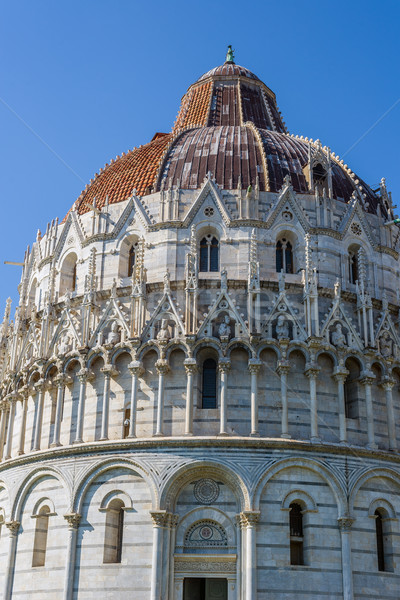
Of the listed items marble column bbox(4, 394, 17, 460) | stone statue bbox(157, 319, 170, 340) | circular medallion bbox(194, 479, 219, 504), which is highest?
stone statue bbox(157, 319, 170, 340)

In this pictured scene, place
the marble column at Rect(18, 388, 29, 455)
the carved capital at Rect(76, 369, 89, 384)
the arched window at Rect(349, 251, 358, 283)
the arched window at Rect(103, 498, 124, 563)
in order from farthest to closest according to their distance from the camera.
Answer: the arched window at Rect(349, 251, 358, 283), the marble column at Rect(18, 388, 29, 455), the carved capital at Rect(76, 369, 89, 384), the arched window at Rect(103, 498, 124, 563)

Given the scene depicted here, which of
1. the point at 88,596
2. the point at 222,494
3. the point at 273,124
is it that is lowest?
the point at 88,596

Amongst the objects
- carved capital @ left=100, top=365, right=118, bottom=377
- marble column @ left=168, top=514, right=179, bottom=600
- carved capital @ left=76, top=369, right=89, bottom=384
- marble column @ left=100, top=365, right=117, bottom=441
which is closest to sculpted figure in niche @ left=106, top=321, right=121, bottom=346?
carved capital @ left=100, top=365, right=118, bottom=377

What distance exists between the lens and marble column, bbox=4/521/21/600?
28.4 meters

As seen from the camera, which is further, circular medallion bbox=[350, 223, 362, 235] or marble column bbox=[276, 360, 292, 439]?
circular medallion bbox=[350, 223, 362, 235]

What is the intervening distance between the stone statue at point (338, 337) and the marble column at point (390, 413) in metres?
2.24

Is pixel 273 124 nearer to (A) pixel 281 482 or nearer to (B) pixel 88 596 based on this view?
(A) pixel 281 482

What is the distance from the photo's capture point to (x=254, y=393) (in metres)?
27.5

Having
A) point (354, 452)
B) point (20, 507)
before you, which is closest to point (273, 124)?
point (354, 452)

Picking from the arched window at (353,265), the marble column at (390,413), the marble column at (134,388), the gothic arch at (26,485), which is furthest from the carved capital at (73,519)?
the arched window at (353,265)

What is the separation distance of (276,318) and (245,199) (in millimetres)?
5366

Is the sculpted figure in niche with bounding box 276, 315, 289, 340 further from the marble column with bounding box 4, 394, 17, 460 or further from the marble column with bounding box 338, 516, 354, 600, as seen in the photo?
the marble column with bounding box 4, 394, 17, 460

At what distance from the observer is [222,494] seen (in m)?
26.6

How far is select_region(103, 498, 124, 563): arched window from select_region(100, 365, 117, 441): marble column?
2.38 meters
